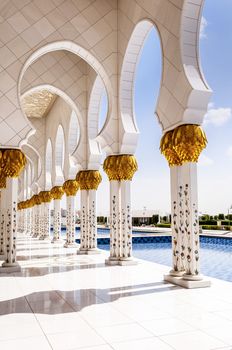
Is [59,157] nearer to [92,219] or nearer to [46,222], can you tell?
[46,222]

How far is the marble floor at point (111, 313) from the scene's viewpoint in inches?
99.9

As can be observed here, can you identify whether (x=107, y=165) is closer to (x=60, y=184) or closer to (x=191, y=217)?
(x=191, y=217)

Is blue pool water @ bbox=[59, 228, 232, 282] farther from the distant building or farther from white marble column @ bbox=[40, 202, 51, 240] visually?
the distant building

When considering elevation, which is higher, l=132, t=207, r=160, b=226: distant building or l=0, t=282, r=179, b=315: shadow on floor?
l=132, t=207, r=160, b=226: distant building

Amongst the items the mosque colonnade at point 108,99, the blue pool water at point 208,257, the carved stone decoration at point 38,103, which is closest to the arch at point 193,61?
the mosque colonnade at point 108,99

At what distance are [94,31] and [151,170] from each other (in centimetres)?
2352

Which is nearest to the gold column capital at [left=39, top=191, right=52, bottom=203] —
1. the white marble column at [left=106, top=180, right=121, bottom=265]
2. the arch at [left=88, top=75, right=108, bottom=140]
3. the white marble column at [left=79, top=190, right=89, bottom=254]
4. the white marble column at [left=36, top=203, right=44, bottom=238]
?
the white marble column at [left=36, top=203, right=44, bottom=238]

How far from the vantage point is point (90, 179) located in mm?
Result: 8312

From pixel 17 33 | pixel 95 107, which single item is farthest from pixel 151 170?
pixel 17 33

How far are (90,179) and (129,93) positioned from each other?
2522mm

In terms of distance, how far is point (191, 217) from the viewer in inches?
178

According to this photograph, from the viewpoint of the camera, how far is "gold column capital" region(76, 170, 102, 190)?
8312 mm

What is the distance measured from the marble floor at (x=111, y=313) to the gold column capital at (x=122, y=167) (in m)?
1.85

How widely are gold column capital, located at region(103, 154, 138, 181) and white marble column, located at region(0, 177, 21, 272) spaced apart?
5.68 feet
